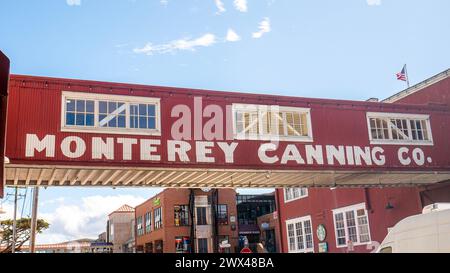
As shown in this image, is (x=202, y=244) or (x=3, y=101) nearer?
(x=3, y=101)

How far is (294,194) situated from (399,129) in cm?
1357

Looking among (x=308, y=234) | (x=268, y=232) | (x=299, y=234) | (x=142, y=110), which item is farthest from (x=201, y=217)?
(x=142, y=110)

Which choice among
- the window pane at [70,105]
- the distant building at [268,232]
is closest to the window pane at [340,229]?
the window pane at [70,105]

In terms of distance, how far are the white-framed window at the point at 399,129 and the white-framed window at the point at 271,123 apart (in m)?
3.86

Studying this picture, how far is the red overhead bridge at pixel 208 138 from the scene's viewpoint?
65.1 ft

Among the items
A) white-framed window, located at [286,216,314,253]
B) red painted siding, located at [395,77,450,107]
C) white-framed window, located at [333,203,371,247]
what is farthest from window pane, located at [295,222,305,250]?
red painted siding, located at [395,77,450,107]

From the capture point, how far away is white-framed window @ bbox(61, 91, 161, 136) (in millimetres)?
20312

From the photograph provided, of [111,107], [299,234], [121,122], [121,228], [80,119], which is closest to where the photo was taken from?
[80,119]

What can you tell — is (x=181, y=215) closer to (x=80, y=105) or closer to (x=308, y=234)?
(x=308, y=234)

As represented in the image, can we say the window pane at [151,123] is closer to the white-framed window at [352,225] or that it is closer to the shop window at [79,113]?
the shop window at [79,113]

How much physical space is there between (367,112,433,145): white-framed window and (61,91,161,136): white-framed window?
11.3 m

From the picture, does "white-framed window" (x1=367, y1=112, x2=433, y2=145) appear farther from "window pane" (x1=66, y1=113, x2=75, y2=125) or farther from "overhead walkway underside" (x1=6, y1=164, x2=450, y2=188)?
"window pane" (x1=66, y1=113, x2=75, y2=125)

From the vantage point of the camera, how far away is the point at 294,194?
126 ft
